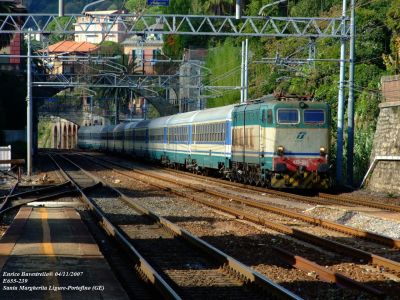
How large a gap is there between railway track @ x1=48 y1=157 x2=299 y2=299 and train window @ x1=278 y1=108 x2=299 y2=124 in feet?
26.0

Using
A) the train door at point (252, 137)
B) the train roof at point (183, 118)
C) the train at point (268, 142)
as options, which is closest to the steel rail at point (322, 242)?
the train at point (268, 142)

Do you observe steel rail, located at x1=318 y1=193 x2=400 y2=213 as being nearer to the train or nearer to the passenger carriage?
the train

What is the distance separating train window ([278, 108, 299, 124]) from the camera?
27078 mm

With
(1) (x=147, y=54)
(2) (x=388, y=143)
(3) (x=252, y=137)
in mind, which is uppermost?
(1) (x=147, y=54)

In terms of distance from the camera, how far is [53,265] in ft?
36.2

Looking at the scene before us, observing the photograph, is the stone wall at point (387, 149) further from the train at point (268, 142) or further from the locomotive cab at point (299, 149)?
the locomotive cab at point (299, 149)

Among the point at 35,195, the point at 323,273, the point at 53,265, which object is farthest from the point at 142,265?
the point at 35,195

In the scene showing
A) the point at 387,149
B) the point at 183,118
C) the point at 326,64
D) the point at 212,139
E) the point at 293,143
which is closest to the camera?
the point at 293,143

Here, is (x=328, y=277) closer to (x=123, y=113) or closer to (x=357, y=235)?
(x=357, y=235)

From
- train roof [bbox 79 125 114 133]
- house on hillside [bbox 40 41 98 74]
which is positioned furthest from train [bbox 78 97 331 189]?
A: train roof [bbox 79 125 114 133]

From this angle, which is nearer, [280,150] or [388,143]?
[280,150]

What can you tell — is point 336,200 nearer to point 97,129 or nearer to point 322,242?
point 322,242

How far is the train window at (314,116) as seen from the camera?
27436 mm

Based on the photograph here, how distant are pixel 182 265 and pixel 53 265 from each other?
246cm
